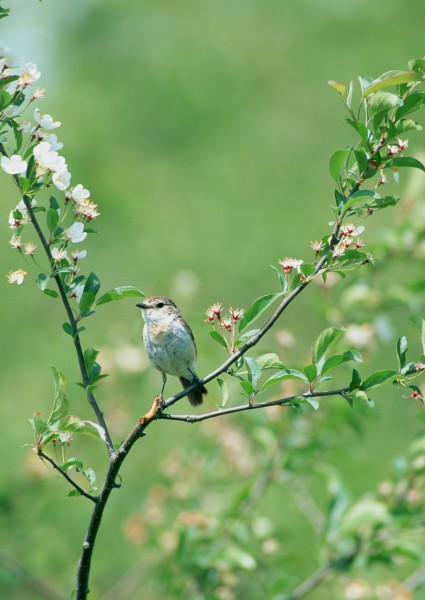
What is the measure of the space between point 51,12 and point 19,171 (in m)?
15.5

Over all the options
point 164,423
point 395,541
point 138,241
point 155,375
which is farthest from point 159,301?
point 138,241

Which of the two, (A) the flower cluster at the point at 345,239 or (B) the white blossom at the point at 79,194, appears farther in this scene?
(B) the white blossom at the point at 79,194

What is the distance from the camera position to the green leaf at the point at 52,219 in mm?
2373

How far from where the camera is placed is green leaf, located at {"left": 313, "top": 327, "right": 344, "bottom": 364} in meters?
2.44

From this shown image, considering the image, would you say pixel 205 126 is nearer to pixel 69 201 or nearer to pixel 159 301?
pixel 159 301

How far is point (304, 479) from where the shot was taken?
568cm

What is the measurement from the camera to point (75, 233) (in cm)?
237

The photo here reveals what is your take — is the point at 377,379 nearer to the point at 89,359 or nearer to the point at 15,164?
the point at 89,359

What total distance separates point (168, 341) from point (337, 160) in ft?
6.59

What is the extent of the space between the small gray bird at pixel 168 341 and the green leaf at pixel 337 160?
192 centimetres

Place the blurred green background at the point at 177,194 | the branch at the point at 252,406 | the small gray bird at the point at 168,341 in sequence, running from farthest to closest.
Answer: the blurred green background at the point at 177,194, the small gray bird at the point at 168,341, the branch at the point at 252,406

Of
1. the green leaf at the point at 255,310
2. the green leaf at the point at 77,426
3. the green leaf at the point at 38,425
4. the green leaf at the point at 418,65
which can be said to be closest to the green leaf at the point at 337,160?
the green leaf at the point at 418,65

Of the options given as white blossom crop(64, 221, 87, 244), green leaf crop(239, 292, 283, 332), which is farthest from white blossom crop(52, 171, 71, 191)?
green leaf crop(239, 292, 283, 332)

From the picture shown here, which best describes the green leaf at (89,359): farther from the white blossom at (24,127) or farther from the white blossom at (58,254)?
the white blossom at (24,127)
